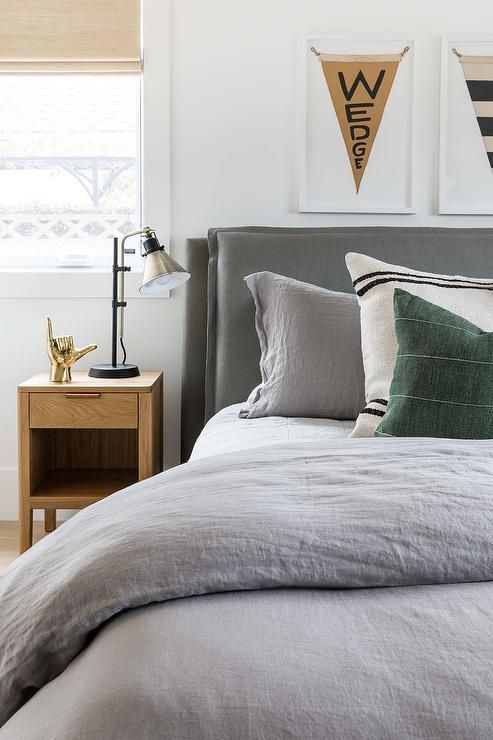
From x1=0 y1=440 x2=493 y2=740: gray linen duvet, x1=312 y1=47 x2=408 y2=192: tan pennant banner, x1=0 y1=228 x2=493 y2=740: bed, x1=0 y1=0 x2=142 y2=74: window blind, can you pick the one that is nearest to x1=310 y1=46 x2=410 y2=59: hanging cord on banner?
x1=312 y1=47 x2=408 y2=192: tan pennant banner

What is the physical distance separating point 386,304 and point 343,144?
3.50 ft

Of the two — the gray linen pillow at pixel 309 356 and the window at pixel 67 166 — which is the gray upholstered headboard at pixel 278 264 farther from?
the window at pixel 67 166

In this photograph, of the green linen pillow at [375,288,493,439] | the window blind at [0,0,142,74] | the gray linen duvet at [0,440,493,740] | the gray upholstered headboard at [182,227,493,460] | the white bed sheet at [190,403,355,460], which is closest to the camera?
the gray linen duvet at [0,440,493,740]

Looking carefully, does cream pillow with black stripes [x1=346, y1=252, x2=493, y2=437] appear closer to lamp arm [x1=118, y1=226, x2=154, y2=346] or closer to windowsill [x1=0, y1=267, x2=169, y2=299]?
lamp arm [x1=118, y1=226, x2=154, y2=346]

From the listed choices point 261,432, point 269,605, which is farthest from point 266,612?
point 261,432

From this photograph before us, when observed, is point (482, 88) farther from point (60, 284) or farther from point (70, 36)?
point (60, 284)

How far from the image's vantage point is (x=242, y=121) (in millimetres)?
3055

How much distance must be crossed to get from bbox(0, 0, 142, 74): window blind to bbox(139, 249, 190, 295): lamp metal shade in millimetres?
844

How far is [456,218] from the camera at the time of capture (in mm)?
3080

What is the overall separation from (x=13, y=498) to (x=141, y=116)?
162cm

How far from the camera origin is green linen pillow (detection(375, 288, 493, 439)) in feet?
6.01

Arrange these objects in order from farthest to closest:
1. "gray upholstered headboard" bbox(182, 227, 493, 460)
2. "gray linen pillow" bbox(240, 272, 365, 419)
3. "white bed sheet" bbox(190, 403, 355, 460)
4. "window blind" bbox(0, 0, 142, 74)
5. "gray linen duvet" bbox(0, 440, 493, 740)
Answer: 1. "window blind" bbox(0, 0, 142, 74)
2. "gray upholstered headboard" bbox(182, 227, 493, 460)
3. "gray linen pillow" bbox(240, 272, 365, 419)
4. "white bed sheet" bbox(190, 403, 355, 460)
5. "gray linen duvet" bbox(0, 440, 493, 740)

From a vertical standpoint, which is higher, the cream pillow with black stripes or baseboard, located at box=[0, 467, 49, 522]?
the cream pillow with black stripes

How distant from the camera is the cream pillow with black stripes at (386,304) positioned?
7.01 feet
